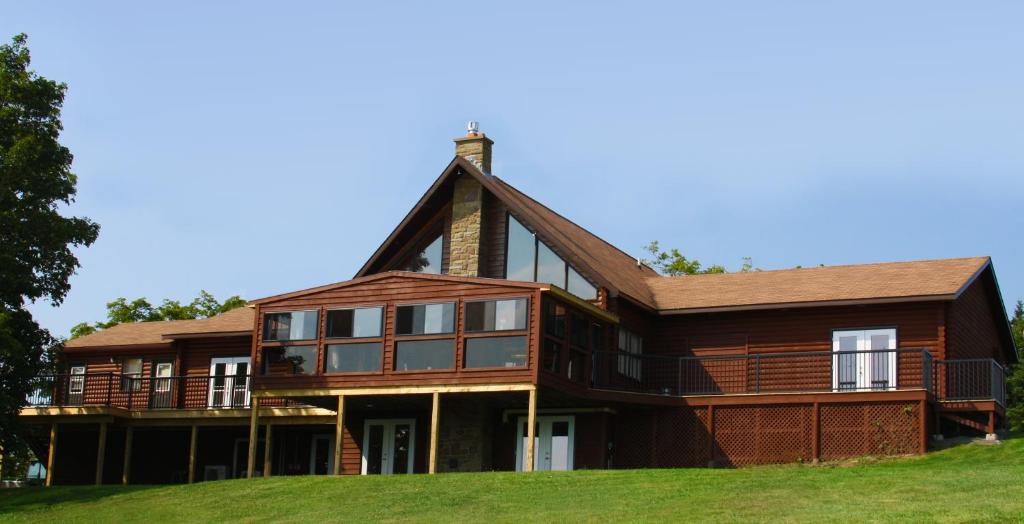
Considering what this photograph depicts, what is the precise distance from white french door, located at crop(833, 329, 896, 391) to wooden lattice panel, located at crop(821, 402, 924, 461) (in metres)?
0.80

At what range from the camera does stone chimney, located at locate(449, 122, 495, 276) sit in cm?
3528

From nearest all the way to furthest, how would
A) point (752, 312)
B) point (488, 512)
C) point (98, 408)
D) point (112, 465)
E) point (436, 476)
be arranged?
point (488, 512)
point (436, 476)
point (752, 312)
point (98, 408)
point (112, 465)

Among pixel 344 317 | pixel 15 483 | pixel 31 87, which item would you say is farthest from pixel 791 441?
pixel 15 483

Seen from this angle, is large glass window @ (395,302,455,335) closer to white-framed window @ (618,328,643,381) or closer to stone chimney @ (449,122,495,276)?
stone chimney @ (449,122,495,276)

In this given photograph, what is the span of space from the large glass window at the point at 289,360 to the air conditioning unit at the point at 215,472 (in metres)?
6.94

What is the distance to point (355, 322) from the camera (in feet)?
108

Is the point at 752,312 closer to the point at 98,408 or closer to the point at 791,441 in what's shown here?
the point at 791,441

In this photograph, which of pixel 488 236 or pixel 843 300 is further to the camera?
pixel 488 236

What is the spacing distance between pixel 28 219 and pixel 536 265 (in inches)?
503

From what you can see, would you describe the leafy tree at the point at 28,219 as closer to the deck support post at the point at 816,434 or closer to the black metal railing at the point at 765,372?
the black metal railing at the point at 765,372

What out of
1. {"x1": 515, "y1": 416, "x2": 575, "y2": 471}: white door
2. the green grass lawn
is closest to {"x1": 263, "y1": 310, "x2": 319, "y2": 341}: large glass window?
the green grass lawn

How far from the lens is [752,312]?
34.3 m

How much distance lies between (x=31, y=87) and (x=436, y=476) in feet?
49.3

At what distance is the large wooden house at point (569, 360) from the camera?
3130 centimetres
